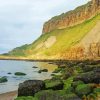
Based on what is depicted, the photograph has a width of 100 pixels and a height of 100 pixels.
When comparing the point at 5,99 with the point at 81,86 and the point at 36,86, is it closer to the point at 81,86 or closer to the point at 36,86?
the point at 36,86

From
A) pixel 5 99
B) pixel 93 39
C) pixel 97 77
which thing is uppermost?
pixel 93 39

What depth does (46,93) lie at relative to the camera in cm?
2094

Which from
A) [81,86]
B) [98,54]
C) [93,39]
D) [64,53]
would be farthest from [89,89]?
[64,53]

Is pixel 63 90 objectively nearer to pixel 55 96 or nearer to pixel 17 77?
pixel 55 96

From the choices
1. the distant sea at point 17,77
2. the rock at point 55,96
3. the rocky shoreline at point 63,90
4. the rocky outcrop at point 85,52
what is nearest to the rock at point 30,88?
Result: the rocky shoreline at point 63,90

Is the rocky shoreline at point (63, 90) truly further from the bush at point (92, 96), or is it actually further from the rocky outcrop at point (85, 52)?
A: the rocky outcrop at point (85, 52)

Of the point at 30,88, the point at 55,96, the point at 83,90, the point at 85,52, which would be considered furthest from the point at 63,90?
A: the point at 85,52

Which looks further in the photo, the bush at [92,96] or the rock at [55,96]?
the bush at [92,96]

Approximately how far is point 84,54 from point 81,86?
141123 mm

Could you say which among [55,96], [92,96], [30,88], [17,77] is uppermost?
[30,88]

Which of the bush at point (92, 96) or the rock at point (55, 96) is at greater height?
the rock at point (55, 96)

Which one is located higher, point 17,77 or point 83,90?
point 83,90

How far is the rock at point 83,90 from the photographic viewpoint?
22.4m

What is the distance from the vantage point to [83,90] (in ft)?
74.5
